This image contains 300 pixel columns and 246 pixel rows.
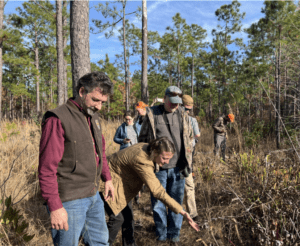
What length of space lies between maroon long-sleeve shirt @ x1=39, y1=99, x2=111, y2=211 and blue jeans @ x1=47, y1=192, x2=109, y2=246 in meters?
0.18

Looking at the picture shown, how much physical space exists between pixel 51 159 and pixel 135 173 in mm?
1115

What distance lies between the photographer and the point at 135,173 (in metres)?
2.34

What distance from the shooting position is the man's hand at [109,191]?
2.06 meters

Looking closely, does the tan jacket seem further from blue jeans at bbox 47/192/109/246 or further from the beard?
the beard

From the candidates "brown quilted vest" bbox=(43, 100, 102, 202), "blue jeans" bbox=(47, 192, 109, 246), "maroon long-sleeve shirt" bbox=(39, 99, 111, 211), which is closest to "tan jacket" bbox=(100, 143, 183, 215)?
"blue jeans" bbox=(47, 192, 109, 246)

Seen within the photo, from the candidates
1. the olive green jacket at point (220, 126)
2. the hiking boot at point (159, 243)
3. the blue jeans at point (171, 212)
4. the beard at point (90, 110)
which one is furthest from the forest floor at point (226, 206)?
the olive green jacket at point (220, 126)

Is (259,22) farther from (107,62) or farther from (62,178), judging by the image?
(107,62)

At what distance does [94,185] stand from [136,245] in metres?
1.52

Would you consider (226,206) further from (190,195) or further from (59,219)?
(59,219)

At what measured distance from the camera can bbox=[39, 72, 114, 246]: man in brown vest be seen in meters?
1.37

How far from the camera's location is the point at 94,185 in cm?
169

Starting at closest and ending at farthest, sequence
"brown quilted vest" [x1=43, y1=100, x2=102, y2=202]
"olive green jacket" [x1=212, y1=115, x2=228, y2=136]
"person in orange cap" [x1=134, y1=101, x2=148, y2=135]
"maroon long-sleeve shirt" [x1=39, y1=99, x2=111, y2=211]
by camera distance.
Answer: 1. "maroon long-sleeve shirt" [x1=39, y1=99, x2=111, y2=211]
2. "brown quilted vest" [x1=43, y1=100, x2=102, y2=202]
3. "person in orange cap" [x1=134, y1=101, x2=148, y2=135]
4. "olive green jacket" [x1=212, y1=115, x2=228, y2=136]

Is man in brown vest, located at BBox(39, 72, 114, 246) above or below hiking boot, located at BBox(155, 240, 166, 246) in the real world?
above

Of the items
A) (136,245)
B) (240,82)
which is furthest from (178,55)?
(136,245)
